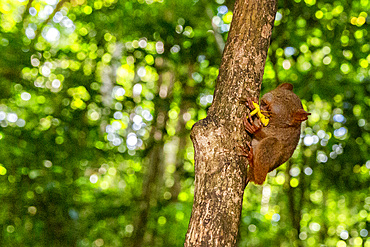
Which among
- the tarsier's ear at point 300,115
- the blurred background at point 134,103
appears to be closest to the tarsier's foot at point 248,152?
the tarsier's ear at point 300,115

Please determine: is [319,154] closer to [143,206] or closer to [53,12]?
[143,206]

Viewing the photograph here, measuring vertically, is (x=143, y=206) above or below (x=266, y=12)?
below

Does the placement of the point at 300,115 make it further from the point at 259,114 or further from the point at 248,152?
the point at 248,152

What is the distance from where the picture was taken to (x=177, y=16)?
4582 mm

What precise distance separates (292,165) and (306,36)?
205cm

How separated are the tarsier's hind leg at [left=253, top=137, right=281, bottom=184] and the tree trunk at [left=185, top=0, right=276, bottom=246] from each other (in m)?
0.11

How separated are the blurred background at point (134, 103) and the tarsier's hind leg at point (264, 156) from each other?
254cm

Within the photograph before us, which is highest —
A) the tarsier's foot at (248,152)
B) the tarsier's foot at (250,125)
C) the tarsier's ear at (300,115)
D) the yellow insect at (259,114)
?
the tarsier's ear at (300,115)

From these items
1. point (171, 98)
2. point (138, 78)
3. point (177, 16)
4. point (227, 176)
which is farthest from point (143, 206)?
point (227, 176)

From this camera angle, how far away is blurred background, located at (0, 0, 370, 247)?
14.8ft

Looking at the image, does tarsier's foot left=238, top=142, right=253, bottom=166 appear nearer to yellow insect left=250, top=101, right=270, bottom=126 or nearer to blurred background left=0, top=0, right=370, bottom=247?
yellow insect left=250, top=101, right=270, bottom=126

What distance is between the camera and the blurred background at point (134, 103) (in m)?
4.52

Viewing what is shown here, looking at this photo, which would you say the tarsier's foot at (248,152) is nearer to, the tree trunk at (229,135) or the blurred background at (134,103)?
the tree trunk at (229,135)

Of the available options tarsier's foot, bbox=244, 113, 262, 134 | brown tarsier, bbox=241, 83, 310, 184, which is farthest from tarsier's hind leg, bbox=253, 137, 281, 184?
tarsier's foot, bbox=244, 113, 262, 134
